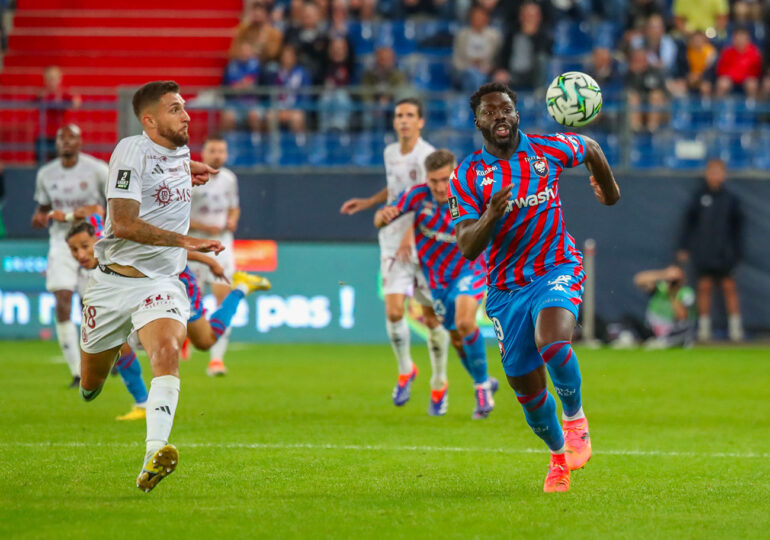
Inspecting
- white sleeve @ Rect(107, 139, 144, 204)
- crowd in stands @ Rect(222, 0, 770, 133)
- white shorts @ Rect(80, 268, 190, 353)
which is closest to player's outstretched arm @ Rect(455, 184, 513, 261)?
white shorts @ Rect(80, 268, 190, 353)

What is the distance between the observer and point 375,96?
803 inches

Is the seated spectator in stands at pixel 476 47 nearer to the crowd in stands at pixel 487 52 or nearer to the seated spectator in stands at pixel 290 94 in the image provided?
the crowd in stands at pixel 487 52

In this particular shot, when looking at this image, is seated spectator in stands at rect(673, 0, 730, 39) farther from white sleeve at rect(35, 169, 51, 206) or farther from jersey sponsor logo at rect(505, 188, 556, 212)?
jersey sponsor logo at rect(505, 188, 556, 212)

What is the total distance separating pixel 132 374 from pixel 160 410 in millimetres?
3572

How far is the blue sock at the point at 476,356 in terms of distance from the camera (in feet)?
37.0

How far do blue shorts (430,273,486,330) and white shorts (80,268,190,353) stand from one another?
156 inches

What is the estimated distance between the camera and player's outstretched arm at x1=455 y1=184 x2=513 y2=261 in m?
6.98

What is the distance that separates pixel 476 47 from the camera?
830 inches

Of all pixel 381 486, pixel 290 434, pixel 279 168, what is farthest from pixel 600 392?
pixel 279 168

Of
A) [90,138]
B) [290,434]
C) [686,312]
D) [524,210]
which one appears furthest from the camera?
[90,138]

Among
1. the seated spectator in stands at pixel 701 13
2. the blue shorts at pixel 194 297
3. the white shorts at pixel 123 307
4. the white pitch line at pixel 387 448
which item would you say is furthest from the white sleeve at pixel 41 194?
the seated spectator in stands at pixel 701 13

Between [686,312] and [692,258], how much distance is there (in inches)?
35.2

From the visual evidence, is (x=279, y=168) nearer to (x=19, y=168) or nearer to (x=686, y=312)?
(x=19, y=168)

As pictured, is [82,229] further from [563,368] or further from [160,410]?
[563,368]
